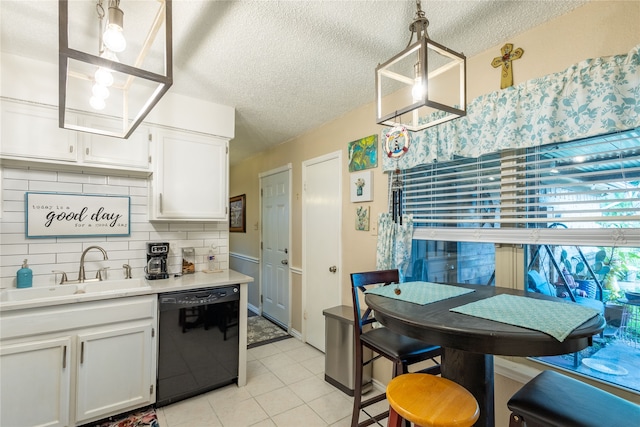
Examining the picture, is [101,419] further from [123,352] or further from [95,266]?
[95,266]

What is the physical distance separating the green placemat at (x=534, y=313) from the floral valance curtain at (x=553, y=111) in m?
0.83

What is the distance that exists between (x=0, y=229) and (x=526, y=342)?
10.5 feet

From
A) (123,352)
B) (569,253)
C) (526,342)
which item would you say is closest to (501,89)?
(569,253)

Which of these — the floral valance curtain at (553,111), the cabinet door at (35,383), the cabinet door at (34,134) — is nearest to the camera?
the floral valance curtain at (553,111)

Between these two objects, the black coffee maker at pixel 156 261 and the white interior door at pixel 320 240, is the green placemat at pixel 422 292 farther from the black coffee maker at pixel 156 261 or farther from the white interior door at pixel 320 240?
the black coffee maker at pixel 156 261

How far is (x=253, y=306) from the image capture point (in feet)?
15.7

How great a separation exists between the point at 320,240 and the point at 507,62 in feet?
7.32

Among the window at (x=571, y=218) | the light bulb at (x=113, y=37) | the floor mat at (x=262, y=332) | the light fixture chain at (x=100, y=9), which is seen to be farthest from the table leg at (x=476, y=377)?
the floor mat at (x=262, y=332)

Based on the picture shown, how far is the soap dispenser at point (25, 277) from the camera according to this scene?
217 cm

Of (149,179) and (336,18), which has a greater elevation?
(336,18)

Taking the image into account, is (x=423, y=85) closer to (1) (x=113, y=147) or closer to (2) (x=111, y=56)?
(2) (x=111, y=56)

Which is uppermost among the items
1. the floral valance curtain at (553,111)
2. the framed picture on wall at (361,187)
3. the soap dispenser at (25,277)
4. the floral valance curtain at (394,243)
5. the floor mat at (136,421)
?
the floral valance curtain at (553,111)

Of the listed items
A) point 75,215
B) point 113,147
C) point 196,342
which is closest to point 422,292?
point 196,342

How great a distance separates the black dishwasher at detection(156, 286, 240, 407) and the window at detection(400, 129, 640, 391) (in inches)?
72.5
